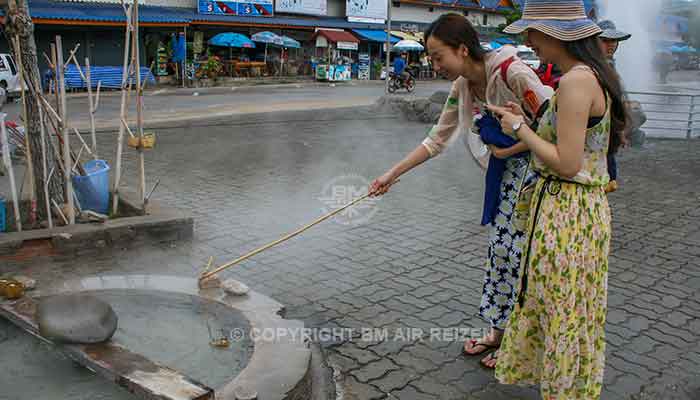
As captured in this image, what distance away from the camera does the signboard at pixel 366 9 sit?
3222 centimetres

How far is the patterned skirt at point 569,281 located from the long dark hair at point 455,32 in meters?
0.81

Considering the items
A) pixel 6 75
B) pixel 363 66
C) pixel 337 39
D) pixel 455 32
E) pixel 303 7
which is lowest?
pixel 6 75

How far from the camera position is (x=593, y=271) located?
98.6 inches

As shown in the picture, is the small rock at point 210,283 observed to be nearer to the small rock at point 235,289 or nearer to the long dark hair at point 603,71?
the small rock at point 235,289

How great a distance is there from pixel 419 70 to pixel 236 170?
91.4 ft

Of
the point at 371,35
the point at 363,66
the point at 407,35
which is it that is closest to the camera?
the point at 371,35

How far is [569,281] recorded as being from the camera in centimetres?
248

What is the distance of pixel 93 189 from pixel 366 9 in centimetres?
2955

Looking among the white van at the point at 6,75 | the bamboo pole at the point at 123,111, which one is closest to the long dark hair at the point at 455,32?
the bamboo pole at the point at 123,111

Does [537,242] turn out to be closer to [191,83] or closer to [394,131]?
[394,131]

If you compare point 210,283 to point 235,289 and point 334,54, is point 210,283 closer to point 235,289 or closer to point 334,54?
point 235,289

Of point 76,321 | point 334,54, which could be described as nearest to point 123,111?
point 76,321

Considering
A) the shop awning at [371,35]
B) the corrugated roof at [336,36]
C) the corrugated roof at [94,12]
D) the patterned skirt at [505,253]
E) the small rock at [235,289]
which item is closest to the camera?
the patterned skirt at [505,253]

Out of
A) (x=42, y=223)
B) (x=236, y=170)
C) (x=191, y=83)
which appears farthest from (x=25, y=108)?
(x=191, y=83)
